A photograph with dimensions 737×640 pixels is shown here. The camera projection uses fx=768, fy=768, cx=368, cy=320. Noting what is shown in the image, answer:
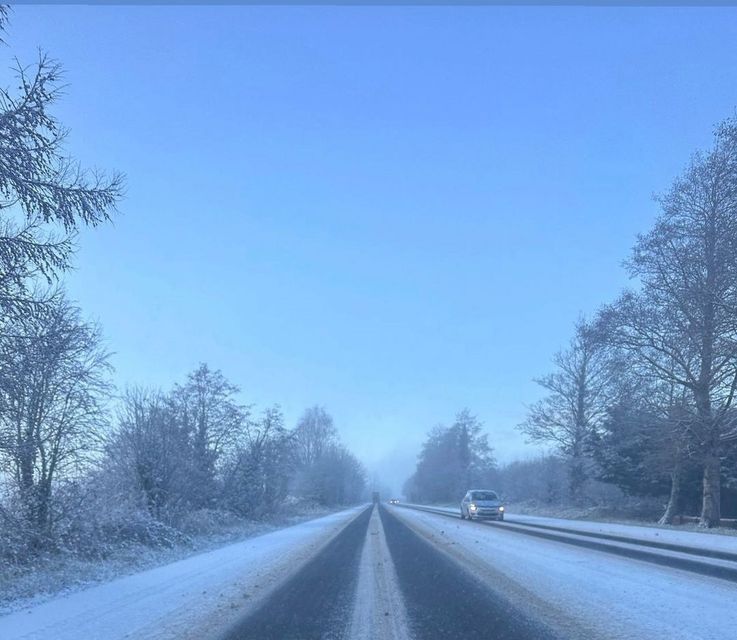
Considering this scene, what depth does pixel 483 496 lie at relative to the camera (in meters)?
44.3

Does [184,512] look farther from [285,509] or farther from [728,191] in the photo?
[285,509]

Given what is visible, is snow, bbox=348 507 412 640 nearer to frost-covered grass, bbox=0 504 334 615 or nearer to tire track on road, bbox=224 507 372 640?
tire track on road, bbox=224 507 372 640

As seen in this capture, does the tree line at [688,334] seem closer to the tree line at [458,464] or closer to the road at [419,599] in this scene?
the road at [419,599]

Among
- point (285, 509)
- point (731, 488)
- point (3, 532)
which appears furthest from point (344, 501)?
point (3, 532)

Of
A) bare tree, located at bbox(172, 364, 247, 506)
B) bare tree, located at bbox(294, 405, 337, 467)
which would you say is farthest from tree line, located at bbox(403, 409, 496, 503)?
bare tree, located at bbox(172, 364, 247, 506)

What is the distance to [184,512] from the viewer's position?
105 feet

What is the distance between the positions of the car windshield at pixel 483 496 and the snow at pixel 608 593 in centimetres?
2387

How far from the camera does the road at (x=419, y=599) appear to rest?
9797mm

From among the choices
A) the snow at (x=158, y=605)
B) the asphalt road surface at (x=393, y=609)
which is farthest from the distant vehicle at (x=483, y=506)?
the asphalt road surface at (x=393, y=609)

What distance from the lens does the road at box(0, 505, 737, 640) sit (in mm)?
9797

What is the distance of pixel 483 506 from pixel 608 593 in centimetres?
3151

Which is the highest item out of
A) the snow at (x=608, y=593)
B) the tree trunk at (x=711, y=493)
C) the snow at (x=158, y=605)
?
the tree trunk at (x=711, y=493)

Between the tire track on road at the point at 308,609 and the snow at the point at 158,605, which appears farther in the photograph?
the snow at the point at 158,605

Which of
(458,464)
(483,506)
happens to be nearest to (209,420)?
(483,506)
